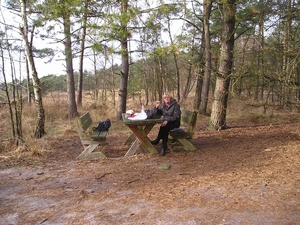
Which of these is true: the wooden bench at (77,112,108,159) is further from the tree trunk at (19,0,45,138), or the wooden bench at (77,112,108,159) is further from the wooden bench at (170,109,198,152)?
the tree trunk at (19,0,45,138)

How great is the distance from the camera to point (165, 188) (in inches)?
158

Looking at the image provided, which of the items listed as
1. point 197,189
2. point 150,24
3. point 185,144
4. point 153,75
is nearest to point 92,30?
point 150,24

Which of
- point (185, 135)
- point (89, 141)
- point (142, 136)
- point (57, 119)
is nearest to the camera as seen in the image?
point (142, 136)

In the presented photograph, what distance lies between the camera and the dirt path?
320 centimetres

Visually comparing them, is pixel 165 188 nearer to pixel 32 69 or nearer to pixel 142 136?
pixel 142 136

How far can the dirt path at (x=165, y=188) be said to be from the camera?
10.5 ft

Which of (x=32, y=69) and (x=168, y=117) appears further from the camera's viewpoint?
(x=32, y=69)

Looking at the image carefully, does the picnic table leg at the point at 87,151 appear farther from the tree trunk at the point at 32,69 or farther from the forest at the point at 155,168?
the tree trunk at the point at 32,69

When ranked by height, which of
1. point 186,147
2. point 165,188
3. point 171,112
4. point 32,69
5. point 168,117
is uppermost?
point 32,69

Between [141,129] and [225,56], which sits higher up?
[225,56]

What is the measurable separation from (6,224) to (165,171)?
Answer: 8.23 ft

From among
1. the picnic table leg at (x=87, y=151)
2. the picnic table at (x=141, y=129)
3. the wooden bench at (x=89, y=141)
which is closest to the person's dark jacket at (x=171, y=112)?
the picnic table at (x=141, y=129)

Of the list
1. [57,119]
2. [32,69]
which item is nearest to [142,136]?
[32,69]

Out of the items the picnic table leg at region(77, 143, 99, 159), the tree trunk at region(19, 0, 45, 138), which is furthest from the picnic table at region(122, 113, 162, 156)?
the tree trunk at region(19, 0, 45, 138)
